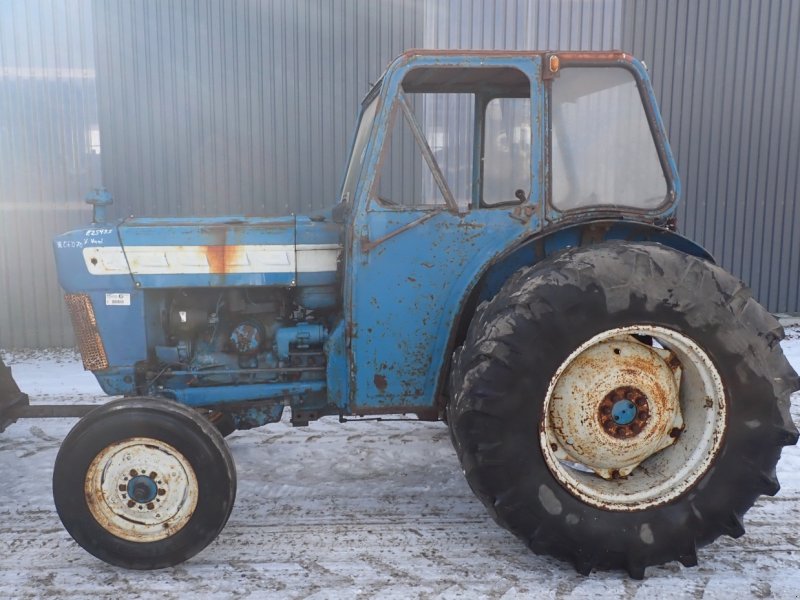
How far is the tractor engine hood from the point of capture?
3.02 meters

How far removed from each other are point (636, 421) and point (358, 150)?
6.87 feet

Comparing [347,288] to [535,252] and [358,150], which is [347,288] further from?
[358,150]

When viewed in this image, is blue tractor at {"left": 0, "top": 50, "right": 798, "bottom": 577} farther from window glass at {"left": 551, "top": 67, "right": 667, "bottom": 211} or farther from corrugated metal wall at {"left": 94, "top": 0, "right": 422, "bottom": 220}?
corrugated metal wall at {"left": 94, "top": 0, "right": 422, "bottom": 220}

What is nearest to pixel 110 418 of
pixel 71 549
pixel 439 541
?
pixel 71 549

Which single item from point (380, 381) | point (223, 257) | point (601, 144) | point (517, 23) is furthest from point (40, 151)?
point (601, 144)

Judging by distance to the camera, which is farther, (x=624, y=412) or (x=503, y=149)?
(x=503, y=149)

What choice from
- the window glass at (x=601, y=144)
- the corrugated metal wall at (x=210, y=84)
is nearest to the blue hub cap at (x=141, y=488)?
the window glass at (x=601, y=144)

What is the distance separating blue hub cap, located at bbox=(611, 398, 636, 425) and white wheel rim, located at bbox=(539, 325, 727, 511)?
0.01 meters

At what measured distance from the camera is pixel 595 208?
112 inches

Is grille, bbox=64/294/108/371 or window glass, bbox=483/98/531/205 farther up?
window glass, bbox=483/98/531/205

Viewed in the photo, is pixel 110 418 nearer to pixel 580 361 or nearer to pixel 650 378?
pixel 580 361

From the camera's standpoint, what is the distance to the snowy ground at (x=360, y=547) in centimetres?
250

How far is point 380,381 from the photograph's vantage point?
2.93m

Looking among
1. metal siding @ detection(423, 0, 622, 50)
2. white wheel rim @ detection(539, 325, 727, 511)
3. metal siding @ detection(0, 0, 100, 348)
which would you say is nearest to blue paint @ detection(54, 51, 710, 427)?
white wheel rim @ detection(539, 325, 727, 511)
